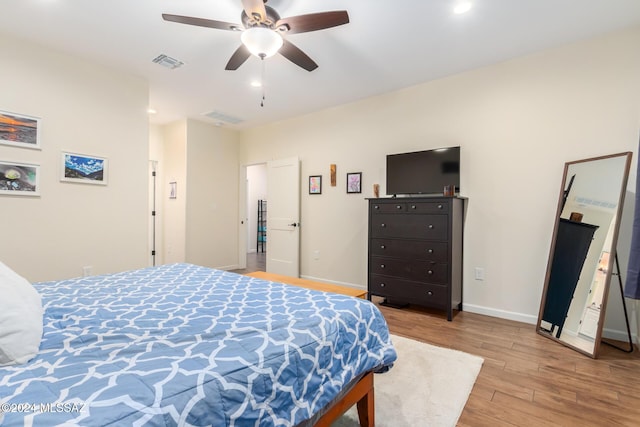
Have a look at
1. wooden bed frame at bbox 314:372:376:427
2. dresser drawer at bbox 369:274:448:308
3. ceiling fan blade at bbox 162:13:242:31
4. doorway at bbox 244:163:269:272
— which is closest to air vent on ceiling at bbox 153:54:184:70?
ceiling fan blade at bbox 162:13:242:31

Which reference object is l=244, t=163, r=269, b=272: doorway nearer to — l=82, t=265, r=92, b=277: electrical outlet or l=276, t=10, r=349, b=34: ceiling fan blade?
l=82, t=265, r=92, b=277: electrical outlet

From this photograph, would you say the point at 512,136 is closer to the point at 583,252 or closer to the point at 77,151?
the point at 583,252

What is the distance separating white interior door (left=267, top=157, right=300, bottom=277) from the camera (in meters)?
4.95

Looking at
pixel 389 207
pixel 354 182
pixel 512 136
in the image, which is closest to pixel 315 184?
pixel 354 182

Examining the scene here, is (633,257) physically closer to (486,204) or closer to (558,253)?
(558,253)

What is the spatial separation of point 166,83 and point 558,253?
465 cm

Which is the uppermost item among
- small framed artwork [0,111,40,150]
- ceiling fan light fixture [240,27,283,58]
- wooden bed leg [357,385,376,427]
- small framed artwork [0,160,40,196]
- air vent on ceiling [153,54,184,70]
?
air vent on ceiling [153,54,184,70]

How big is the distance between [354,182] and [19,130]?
3638mm

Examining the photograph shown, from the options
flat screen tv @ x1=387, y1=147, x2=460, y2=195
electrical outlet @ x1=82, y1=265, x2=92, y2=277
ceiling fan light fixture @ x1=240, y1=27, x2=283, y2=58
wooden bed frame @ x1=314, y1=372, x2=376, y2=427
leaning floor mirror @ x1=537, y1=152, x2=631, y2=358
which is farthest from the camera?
flat screen tv @ x1=387, y1=147, x2=460, y2=195

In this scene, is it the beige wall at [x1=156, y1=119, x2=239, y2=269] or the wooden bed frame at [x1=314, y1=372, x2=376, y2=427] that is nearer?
the wooden bed frame at [x1=314, y1=372, x2=376, y2=427]

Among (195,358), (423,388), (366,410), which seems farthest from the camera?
(423,388)

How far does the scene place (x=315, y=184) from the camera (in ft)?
15.7

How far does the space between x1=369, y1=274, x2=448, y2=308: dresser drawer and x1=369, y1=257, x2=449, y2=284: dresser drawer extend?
60 mm

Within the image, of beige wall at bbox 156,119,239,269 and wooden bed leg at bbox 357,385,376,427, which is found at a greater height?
beige wall at bbox 156,119,239,269
